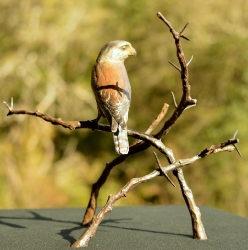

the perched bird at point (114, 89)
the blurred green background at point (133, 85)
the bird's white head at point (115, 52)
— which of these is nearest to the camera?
the perched bird at point (114, 89)

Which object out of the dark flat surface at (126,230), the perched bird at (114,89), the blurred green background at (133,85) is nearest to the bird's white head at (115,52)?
the perched bird at (114,89)

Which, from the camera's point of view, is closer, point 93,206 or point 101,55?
point 101,55

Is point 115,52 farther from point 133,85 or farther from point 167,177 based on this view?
point 133,85

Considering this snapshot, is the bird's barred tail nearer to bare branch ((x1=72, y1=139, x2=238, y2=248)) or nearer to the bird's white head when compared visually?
bare branch ((x1=72, y1=139, x2=238, y2=248))

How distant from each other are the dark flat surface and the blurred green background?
148 inches

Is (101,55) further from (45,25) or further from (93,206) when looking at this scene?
(45,25)

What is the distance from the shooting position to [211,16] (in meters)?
7.58

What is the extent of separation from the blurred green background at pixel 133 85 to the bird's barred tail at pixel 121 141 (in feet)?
15.5

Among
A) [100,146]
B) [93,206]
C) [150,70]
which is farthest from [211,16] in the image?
[93,206]

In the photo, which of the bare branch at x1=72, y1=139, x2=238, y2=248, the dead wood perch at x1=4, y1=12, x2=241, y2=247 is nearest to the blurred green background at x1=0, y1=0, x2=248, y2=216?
the dead wood perch at x1=4, y1=12, x2=241, y2=247

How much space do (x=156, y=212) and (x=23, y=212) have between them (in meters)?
0.77

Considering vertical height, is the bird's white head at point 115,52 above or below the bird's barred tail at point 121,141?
above

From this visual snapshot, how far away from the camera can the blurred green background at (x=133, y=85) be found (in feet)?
23.5

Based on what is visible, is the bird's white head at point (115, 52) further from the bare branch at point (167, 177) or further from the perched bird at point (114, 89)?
the bare branch at point (167, 177)
